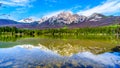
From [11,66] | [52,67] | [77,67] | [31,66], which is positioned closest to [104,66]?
[77,67]

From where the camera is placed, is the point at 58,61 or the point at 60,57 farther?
the point at 60,57

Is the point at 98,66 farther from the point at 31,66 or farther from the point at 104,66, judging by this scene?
the point at 31,66

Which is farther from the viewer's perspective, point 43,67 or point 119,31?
point 119,31

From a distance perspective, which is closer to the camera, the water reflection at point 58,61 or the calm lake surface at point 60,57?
the water reflection at point 58,61

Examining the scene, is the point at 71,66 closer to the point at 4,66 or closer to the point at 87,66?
the point at 87,66

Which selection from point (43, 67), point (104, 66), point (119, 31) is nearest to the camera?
point (43, 67)

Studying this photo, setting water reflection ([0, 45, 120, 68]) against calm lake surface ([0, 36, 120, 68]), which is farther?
calm lake surface ([0, 36, 120, 68])

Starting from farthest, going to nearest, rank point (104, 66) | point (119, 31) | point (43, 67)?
point (119, 31) → point (104, 66) → point (43, 67)

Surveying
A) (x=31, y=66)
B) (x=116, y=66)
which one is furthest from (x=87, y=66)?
(x=31, y=66)

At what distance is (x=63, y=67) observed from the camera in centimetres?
2428

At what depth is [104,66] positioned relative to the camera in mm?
25781

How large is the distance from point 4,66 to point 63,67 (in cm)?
553

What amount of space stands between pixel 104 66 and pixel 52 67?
5.26 m

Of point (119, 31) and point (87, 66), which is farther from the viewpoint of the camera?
point (119, 31)
